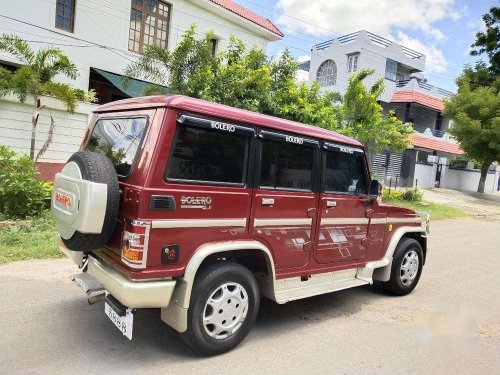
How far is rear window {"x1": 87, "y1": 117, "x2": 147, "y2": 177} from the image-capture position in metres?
3.43

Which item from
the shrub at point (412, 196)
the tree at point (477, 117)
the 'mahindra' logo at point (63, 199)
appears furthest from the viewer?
the tree at point (477, 117)

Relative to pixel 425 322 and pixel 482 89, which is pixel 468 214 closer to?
pixel 482 89

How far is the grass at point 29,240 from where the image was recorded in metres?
5.99

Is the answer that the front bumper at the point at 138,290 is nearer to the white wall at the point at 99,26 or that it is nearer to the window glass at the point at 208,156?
the window glass at the point at 208,156

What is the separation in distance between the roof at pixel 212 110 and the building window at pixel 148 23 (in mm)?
11829

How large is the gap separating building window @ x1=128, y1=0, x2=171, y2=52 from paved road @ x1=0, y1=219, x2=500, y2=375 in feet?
36.5

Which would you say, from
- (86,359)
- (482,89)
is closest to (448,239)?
(86,359)

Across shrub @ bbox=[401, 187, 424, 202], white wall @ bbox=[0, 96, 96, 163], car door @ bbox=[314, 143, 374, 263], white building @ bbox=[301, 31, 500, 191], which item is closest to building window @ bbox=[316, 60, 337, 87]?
white building @ bbox=[301, 31, 500, 191]

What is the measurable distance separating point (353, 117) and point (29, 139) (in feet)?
32.5

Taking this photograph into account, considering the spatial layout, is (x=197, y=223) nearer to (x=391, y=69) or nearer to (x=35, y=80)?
(x=35, y=80)

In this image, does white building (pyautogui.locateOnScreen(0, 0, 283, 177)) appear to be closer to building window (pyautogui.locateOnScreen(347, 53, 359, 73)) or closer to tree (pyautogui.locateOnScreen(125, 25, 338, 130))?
tree (pyautogui.locateOnScreen(125, 25, 338, 130))

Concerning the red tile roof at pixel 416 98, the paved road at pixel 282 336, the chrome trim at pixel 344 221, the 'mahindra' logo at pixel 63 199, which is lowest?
the paved road at pixel 282 336

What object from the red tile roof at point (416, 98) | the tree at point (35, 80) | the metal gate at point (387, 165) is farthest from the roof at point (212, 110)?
the red tile roof at point (416, 98)

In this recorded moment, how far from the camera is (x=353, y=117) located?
14359 millimetres
